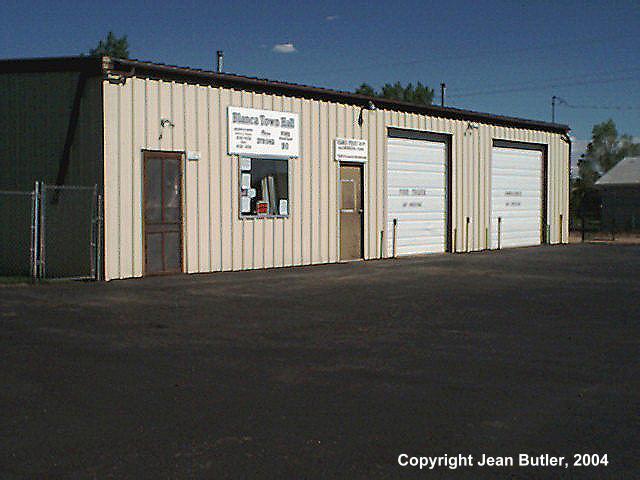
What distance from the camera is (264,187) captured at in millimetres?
18422

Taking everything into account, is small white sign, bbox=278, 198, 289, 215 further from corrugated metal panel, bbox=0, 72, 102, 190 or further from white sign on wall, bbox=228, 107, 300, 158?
corrugated metal panel, bbox=0, 72, 102, 190

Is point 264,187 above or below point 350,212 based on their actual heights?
above

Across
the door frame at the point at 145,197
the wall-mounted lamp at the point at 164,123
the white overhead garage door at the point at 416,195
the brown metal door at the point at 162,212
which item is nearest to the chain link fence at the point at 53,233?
the door frame at the point at 145,197

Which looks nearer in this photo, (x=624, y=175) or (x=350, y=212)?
(x=350, y=212)

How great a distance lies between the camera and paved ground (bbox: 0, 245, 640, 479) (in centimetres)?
492

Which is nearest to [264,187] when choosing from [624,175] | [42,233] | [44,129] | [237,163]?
[237,163]

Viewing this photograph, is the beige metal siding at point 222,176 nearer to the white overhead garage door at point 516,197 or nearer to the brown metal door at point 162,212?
the brown metal door at point 162,212

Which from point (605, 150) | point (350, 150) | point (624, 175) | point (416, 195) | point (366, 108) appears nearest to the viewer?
point (350, 150)

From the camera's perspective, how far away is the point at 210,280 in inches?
609

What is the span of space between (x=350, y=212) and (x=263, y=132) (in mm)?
3574

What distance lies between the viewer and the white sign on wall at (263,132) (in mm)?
17656

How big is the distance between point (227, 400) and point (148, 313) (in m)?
5.06

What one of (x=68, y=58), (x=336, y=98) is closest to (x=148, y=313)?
(x=68, y=58)

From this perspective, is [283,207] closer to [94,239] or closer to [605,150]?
[94,239]
